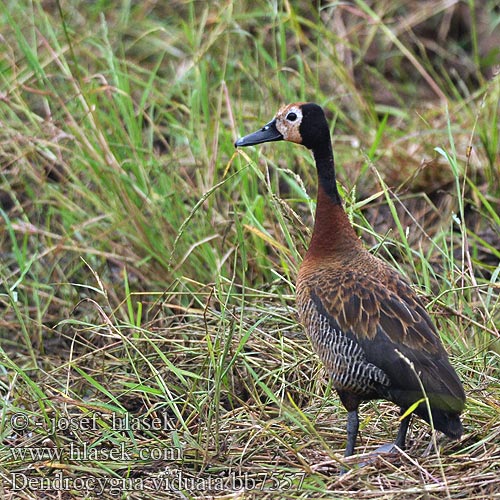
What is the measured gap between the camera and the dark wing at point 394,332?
10.3 ft

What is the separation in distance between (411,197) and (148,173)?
134 centimetres

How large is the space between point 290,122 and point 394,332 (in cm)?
89

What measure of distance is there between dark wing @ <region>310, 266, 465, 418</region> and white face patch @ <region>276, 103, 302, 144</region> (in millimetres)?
561

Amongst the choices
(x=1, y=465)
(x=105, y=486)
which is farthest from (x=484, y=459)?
(x=1, y=465)

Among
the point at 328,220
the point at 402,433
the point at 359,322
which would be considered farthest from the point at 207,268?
the point at 402,433

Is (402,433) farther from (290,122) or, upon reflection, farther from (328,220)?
(290,122)

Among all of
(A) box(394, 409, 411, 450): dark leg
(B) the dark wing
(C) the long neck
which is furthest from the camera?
(C) the long neck

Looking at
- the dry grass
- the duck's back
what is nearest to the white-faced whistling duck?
the duck's back

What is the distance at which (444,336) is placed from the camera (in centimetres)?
391

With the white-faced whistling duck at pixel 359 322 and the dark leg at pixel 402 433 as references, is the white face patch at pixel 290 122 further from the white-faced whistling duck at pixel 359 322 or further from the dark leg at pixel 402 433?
the dark leg at pixel 402 433

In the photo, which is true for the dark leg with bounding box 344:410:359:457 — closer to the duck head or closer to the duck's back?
the duck's back

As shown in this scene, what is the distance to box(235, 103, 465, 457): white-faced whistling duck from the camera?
314cm

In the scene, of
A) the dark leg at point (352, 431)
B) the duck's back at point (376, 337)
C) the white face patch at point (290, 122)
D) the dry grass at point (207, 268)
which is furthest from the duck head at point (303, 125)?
the dark leg at point (352, 431)

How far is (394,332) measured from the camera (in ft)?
10.6
